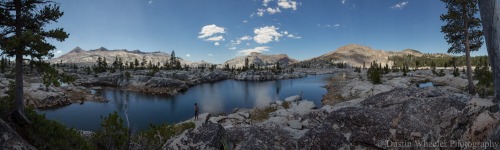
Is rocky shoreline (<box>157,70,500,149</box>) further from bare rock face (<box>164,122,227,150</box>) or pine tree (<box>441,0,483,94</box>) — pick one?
pine tree (<box>441,0,483,94</box>)

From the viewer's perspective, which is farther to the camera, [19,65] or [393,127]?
[19,65]

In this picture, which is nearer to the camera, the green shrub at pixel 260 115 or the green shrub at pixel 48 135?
the green shrub at pixel 48 135

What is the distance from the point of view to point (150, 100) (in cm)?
6494

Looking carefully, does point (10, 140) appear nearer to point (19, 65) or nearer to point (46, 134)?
point (46, 134)

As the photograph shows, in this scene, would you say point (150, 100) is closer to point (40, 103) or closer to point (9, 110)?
point (40, 103)

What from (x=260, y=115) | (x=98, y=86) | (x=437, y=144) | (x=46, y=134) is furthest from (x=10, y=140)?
(x=98, y=86)

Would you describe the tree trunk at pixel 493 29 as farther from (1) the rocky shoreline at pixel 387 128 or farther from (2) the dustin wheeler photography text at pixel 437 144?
(1) the rocky shoreline at pixel 387 128

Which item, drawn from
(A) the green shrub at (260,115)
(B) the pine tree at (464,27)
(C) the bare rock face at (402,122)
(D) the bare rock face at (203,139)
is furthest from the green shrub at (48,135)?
(B) the pine tree at (464,27)

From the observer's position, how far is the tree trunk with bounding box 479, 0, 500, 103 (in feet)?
16.5

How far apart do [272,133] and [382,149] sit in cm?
469

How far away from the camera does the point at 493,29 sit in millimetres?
5039

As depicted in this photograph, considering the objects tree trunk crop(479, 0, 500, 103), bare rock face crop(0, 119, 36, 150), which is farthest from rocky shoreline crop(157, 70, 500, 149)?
bare rock face crop(0, 119, 36, 150)

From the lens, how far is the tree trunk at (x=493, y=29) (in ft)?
16.5

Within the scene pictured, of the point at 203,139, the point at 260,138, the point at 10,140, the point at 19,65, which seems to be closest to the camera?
the point at 10,140
